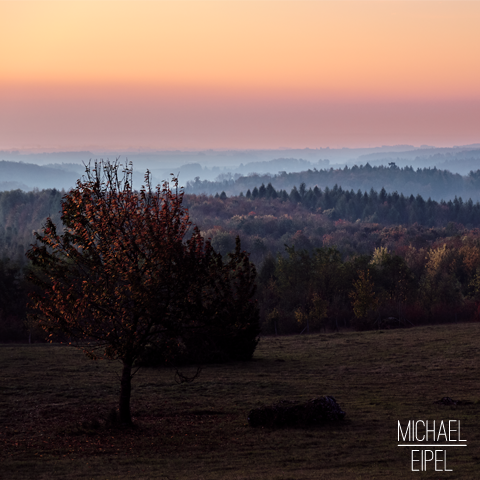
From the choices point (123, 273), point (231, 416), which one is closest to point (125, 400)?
point (231, 416)

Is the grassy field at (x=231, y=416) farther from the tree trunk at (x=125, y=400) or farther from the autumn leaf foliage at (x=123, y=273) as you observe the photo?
the autumn leaf foliage at (x=123, y=273)

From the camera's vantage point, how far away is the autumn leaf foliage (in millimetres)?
17578

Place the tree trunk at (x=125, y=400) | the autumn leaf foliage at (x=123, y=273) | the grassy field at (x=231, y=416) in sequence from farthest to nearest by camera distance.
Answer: the tree trunk at (x=125, y=400) → the autumn leaf foliage at (x=123, y=273) → the grassy field at (x=231, y=416)

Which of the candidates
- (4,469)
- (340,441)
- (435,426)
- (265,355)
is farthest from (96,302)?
(265,355)

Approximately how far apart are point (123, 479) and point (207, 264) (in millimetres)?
7209

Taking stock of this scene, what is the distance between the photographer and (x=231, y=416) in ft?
68.5

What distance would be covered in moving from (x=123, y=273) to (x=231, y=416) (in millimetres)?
7537

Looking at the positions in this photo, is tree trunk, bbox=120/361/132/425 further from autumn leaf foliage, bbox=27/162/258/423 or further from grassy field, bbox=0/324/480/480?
autumn leaf foliage, bbox=27/162/258/423

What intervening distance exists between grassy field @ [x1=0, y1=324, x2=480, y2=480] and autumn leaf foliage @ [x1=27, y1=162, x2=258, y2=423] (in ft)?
10.9

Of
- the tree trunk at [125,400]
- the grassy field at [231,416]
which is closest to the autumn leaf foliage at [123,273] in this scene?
the tree trunk at [125,400]

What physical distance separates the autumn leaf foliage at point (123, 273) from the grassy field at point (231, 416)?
3.33 meters

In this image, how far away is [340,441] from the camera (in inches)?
658

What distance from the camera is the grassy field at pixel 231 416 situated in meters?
14.2

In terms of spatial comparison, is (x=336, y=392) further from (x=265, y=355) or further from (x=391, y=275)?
(x=391, y=275)
